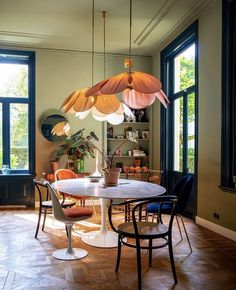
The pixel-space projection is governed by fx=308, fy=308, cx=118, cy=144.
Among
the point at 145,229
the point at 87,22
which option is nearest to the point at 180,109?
the point at 87,22

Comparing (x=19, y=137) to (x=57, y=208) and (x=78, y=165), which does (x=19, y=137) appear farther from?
(x=57, y=208)

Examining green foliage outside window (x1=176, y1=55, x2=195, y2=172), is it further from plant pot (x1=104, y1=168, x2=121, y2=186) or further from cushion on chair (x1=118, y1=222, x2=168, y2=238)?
cushion on chair (x1=118, y1=222, x2=168, y2=238)

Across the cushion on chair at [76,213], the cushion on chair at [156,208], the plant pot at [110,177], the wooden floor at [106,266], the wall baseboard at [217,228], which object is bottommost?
the wooden floor at [106,266]

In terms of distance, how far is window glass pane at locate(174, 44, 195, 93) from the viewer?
515cm

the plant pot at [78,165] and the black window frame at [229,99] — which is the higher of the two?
the black window frame at [229,99]

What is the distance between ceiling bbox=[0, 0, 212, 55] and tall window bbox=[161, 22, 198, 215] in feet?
1.12

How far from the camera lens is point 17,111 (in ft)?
20.3

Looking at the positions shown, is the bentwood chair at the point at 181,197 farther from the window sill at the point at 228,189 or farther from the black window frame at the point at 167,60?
the black window frame at the point at 167,60

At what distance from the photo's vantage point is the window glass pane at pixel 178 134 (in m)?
5.52

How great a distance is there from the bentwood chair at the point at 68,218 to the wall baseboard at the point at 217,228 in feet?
6.00

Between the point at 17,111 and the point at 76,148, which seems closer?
the point at 76,148

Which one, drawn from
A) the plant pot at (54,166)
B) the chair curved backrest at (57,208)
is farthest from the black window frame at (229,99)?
the plant pot at (54,166)

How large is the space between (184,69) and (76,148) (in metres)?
2.42

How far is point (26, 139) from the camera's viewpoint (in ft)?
20.4
